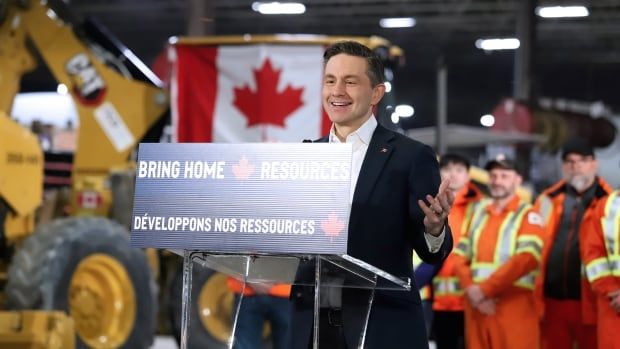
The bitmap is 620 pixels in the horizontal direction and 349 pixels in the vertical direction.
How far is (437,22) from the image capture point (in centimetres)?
2444

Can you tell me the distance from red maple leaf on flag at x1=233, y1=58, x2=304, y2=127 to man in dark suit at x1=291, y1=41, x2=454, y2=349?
21.1 ft

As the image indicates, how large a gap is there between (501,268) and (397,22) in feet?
59.3

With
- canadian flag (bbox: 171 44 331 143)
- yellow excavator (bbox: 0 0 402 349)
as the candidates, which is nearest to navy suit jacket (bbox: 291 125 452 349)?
yellow excavator (bbox: 0 0 402 349)

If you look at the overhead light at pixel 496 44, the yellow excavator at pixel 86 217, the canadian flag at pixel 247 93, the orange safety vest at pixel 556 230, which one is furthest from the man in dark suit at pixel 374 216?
the overhead light at pixel 496 44

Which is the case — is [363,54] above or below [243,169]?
above

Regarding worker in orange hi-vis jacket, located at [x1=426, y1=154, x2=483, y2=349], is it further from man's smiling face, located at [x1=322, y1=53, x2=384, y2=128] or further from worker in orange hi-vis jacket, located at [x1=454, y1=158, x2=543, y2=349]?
man's smiling face, located at [x1=322, y1=53, x2=384, y2=128]

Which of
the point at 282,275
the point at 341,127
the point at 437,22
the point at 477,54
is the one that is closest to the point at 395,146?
the point at 341,127

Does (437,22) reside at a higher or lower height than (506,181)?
higher

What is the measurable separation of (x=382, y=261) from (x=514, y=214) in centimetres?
358

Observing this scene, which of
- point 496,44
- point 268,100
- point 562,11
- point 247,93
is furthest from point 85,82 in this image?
point 496,44

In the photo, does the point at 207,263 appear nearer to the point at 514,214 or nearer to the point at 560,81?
the point at 514,214

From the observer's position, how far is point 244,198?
3090 mm

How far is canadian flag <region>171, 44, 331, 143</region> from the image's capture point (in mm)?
9812

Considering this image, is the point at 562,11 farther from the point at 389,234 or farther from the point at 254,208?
the point at 254,208
